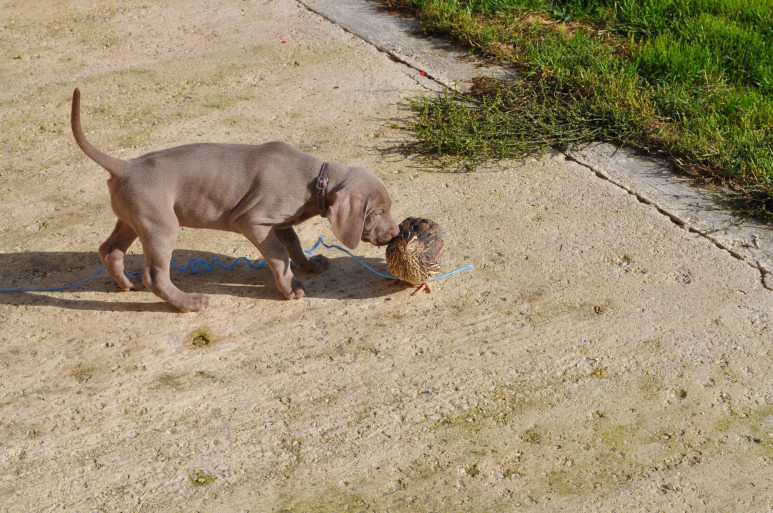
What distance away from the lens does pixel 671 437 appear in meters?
3.43

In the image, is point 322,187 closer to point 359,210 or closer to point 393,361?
point 359,210

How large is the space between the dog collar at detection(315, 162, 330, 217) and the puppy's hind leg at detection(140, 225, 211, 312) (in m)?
0.73

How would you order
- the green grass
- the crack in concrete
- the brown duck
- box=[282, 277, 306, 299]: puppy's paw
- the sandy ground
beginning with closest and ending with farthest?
the sandy ground < the brown duck < box=[282, 277, 306, 299]: puppy's paw < the crack in concrete < the green grass

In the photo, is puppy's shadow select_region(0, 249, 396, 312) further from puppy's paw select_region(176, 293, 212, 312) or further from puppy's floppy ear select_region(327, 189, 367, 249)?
puppy's floppy ear select_region(327, 189, 367, 249)

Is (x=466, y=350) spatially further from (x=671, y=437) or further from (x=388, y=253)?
(x=671, y=437)

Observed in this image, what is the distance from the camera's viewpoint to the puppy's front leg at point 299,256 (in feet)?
14.6

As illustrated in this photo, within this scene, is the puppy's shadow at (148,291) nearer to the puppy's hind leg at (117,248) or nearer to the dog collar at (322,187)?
the puppy's hind leg at (117,248)

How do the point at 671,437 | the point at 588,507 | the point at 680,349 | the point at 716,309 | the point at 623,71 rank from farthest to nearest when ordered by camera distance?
the point at 623,71
the point at 716,309
the point at 680,349
the point at 671,437
the point at 588,507

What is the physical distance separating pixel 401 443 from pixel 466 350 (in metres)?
0.71

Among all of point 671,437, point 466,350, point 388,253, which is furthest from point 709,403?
point 388,253

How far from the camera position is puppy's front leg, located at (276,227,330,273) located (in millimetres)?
4453

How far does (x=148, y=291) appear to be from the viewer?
4465mm

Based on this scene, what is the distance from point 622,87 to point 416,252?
104 inches

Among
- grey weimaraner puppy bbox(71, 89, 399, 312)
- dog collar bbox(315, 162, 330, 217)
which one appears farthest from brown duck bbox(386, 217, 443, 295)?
dog collar bbox(315, 162, 330, 217)
